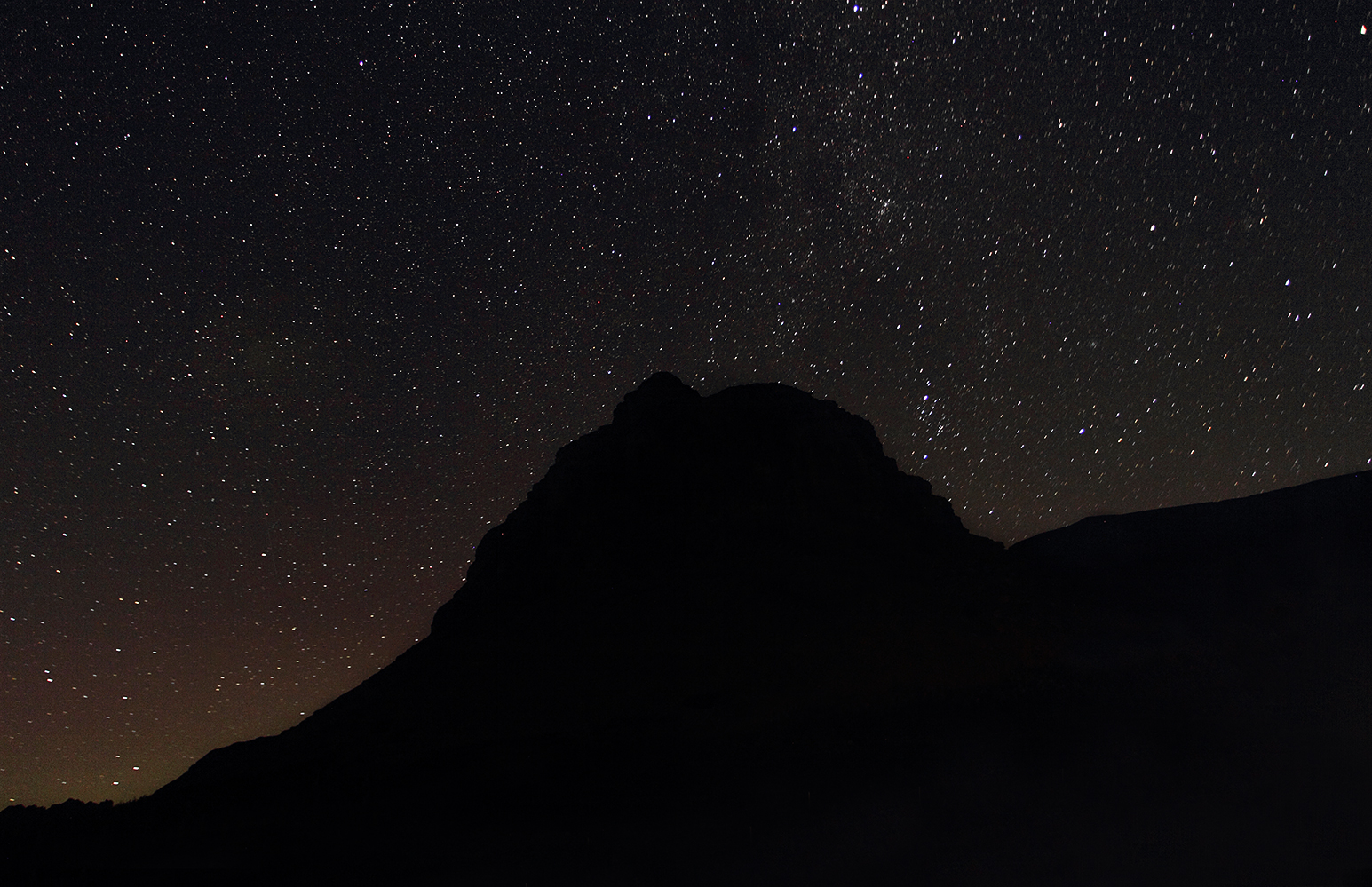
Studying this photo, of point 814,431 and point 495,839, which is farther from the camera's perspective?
point 814,431

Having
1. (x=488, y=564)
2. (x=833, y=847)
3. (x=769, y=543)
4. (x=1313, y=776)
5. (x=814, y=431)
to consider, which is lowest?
(x=1313, y=776)

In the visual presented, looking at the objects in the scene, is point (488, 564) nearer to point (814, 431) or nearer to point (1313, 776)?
point (814, 431)

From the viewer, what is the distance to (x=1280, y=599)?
29.6 meters

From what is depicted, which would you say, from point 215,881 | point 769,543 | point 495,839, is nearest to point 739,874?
point 495,839

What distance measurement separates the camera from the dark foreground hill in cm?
1448

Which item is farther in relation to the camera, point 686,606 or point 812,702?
point 686,606

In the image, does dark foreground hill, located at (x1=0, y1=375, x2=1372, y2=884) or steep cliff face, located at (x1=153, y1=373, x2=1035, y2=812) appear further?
steep cliff face, located at (x1=153, y1=373, x2=1035, y2=812)

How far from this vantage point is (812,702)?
2411cm

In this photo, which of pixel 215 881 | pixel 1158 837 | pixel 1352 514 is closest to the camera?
pixel 1158 837

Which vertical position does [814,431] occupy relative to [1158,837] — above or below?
above

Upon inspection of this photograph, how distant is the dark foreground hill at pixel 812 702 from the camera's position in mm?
14484

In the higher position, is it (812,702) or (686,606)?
(686,606)

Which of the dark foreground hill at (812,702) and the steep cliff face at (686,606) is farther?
the steep cliff face at (686,606)

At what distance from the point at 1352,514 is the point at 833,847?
41448 millimetres
